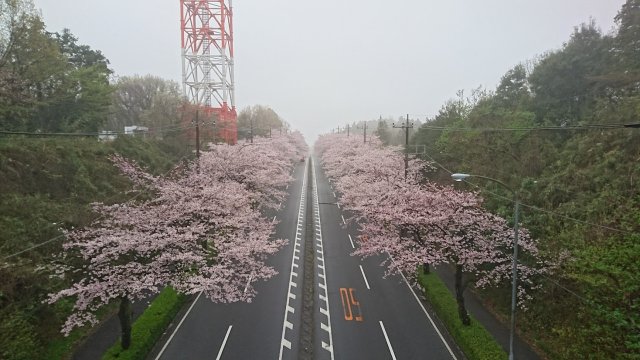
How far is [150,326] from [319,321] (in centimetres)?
908

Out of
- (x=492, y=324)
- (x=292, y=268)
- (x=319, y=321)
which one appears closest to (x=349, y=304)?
(x=319, y=321)

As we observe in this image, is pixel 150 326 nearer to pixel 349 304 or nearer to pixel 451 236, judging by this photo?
pixel 349 304

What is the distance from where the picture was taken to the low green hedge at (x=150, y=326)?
54.6ft

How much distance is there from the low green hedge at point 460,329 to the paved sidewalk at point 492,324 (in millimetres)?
782

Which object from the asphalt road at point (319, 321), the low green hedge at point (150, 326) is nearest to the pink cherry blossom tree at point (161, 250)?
the low green hedge at point (150, 326)

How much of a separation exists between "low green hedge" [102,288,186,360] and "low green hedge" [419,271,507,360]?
15.6 m

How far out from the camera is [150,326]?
61.0 feet

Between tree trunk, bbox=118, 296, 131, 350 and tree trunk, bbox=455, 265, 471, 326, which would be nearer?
tree trunk, bbox=118, 296, 131, 350

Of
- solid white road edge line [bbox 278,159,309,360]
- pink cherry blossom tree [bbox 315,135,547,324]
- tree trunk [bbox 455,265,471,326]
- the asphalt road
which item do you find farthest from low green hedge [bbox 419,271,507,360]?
solid white road edge line [bbox 278,159,309,360]

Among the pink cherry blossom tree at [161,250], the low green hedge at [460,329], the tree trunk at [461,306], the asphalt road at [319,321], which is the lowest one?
the asphalt road at [319,321]

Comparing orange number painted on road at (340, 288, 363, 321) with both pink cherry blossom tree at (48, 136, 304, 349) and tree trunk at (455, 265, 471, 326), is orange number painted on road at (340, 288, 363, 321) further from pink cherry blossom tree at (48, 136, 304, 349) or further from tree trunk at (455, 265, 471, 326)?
tree trunk at (455, 265, 471, 326)

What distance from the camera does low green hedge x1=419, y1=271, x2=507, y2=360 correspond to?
17.0m

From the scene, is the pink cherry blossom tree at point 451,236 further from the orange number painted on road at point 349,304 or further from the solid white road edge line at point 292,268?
the solid white road edge line at point 292,268

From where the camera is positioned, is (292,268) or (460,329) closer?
(460,329)
